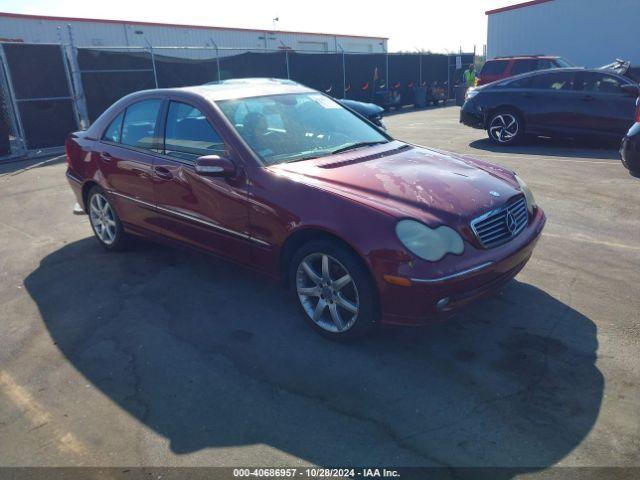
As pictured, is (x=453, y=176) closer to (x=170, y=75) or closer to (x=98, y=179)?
(x=98, y=179)

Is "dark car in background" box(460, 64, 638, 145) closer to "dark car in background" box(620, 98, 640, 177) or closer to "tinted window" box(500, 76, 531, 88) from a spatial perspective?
"tinted window" box(500, 76, 531, 88)

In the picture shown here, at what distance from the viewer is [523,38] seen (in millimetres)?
24516

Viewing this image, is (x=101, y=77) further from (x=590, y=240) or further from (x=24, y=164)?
(x=590, y=240)

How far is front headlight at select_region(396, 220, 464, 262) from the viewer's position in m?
3.10

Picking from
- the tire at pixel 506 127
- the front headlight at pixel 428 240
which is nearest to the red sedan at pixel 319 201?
the front headlight at pixel 428 240

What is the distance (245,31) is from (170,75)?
13.0 m

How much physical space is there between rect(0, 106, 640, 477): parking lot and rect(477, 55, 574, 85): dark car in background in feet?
39.6

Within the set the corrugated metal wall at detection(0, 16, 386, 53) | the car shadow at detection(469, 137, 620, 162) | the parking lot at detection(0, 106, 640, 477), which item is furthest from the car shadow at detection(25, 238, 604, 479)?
the corrugated metal wall at detection(0, 16, 386, 53)

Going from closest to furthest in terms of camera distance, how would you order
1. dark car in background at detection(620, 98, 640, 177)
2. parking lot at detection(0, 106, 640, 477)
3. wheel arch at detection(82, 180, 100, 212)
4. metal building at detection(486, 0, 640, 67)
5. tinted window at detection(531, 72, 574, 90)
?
parking lot at detection(0, 106, 640, 477), wheel arch at detection(82, 180, 100, 212), dark car in background at detection(620, 98, 640, 177), tinted window at detection(531, 72, 574, 90), metal building at detection(486, 0, 640, 67)

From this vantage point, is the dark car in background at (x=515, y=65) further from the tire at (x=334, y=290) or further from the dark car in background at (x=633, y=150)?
the tire at (x=334, y=290)

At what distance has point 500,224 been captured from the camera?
3.46 meters

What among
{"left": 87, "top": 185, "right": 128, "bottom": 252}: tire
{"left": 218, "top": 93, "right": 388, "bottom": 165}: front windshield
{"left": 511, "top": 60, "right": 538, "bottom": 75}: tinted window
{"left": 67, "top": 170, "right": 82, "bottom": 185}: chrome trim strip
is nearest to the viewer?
{"left": 218, "top": 93, "right": 388, "bottom": 165}: front windshield

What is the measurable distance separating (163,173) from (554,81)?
27.6 ft

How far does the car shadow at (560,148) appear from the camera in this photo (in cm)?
934
